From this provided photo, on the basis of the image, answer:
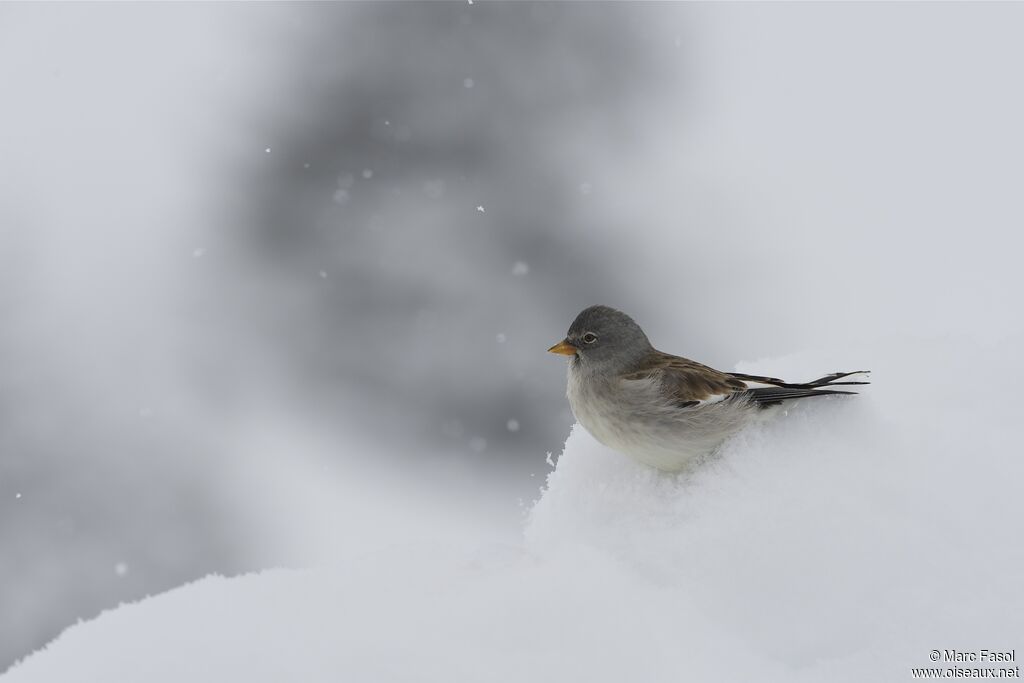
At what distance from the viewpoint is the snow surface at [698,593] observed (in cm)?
216

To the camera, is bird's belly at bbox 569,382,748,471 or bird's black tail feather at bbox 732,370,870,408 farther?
bird's belly at bbox 569,382,748,471

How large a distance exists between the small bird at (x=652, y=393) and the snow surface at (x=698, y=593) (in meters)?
0.34

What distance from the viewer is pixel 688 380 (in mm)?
3854

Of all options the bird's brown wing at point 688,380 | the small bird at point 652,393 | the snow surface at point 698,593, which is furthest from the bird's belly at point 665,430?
the snow surface at point 698,593

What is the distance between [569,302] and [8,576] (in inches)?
561

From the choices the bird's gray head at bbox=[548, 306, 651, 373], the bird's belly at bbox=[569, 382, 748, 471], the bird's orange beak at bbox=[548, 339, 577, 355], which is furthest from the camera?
the bird's orange beak at bbox=[548, 339, 577, 355]

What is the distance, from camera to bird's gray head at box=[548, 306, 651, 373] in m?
4.05

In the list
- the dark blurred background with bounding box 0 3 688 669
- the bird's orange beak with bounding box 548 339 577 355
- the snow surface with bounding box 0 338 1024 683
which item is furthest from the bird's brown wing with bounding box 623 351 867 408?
the dark blurred background with bounding box 0 3 688 669

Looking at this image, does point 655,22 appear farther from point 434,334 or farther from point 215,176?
point 215,176

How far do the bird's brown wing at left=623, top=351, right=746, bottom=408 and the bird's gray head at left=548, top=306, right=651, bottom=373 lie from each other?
0.26 ft

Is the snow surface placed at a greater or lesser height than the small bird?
lesser

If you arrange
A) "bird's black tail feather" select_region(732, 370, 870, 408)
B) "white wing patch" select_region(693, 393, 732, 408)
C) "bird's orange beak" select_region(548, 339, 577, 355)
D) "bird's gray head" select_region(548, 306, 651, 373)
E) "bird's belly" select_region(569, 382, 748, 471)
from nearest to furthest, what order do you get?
"bird's black tail feather" select_region(732, 370, 870, 408) < "bird's belly" select_region(569, 382, 748, 471) < "white wing patch" select_region(693, 393, 732, 408) < "bird's gray head" select_region(548, 306, 651, 373) < "bird's orange beak" select_region(548, 339, 577, 355)

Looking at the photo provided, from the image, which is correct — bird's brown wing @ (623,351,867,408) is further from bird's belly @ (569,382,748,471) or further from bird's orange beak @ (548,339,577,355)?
bird's orange beak @ (548,339,577,355)

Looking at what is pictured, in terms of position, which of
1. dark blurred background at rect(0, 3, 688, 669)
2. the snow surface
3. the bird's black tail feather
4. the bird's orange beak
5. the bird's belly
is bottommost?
the snow surface
